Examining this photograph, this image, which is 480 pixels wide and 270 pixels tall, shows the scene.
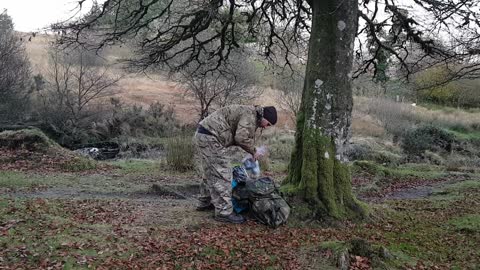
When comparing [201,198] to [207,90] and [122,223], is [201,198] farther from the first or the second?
[207,90]

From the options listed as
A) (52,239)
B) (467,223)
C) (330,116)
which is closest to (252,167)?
(330,116)

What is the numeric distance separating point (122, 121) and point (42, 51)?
14141mm

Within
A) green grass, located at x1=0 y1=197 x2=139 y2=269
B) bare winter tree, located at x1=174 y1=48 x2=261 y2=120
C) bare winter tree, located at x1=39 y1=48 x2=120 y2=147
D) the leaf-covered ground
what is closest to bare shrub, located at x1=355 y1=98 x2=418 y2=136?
bare winter tree, located at x1=174 y1=48 x2=261 y2=120

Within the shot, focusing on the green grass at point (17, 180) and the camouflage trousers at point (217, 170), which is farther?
the green grass at point (17, 180)

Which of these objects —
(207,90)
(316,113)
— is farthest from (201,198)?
(207,90)

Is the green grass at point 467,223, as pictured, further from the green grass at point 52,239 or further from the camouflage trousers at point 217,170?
the green grass at point 52,239

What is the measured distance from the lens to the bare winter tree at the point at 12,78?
2538 cm

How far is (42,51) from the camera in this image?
124 ft

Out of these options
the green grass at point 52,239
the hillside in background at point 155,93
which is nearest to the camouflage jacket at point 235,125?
the green grass at point 52,239

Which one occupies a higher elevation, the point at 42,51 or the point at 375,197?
the point at 42,51

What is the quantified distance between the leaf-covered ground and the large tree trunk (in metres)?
0.52

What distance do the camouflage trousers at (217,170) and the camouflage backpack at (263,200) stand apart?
0.26 meters

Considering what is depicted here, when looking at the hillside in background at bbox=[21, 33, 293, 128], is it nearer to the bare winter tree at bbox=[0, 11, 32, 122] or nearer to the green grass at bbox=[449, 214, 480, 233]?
the bare winter tree at bbox=[0, 11, 32, 122]

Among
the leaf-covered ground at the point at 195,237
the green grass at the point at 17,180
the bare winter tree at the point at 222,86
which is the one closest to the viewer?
the leaf-covered ground at the point at 195,237
